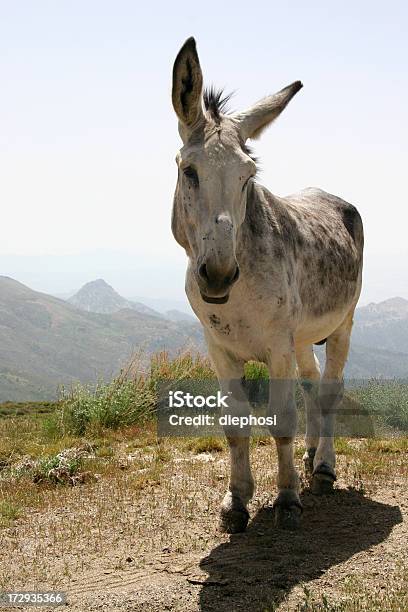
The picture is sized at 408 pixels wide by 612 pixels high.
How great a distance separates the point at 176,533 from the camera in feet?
18.5

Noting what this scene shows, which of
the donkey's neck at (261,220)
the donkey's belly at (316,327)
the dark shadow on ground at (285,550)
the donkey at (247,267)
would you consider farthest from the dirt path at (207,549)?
the donkey's neck at (261,220)

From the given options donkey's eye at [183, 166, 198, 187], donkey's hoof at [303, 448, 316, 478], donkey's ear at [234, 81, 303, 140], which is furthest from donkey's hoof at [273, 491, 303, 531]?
donkey's ear at [234, 81, 303, 140]

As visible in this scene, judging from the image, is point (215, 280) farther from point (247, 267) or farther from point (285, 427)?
point (285, 427)

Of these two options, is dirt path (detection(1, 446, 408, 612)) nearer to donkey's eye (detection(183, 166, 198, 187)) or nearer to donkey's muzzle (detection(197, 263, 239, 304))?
donkey's muzzle (detection(197, 263, 239, 304))

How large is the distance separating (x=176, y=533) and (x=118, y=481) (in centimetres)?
172

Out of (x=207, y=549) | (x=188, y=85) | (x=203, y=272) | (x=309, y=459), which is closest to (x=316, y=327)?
(x=309, y=459)

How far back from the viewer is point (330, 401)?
287 inches

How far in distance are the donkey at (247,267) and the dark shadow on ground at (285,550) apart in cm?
24

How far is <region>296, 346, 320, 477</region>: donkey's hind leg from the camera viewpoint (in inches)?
295

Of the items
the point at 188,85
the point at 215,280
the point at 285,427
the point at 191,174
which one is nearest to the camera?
the point at 215,280

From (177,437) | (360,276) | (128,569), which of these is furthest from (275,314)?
(177,437)

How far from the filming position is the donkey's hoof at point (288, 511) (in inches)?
216

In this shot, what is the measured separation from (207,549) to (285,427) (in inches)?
43.8

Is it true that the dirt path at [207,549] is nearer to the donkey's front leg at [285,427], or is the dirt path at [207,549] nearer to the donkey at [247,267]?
the donkey's front leg at [285,427]
